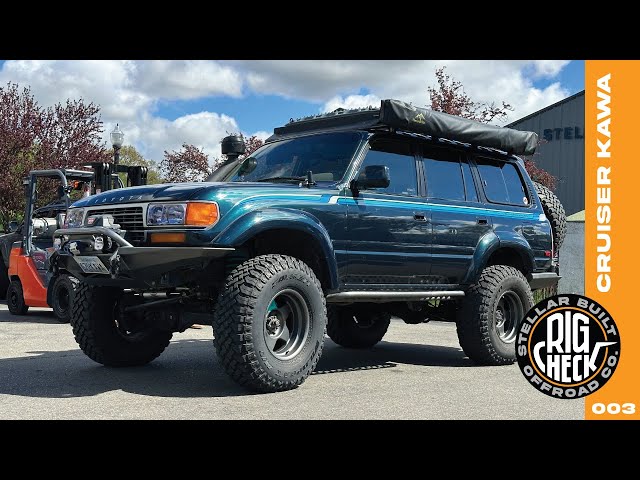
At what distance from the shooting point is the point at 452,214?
22.4 feet

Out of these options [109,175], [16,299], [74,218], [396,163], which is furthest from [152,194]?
[16,299]

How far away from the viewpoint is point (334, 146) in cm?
639

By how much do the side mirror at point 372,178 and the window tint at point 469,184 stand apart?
1469mm

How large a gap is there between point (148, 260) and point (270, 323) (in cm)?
102

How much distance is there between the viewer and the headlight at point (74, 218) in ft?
18.9

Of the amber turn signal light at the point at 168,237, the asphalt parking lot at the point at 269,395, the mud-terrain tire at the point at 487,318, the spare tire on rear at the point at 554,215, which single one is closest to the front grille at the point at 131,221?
the amber turn signal light at the point at 168,237

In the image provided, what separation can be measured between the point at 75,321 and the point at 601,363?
164 inches

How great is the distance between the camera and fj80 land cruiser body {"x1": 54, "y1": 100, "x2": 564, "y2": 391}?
5.07 m

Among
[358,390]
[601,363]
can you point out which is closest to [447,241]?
[358,390]

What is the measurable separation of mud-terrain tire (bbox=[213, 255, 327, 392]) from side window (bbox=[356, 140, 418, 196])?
131 centimetres

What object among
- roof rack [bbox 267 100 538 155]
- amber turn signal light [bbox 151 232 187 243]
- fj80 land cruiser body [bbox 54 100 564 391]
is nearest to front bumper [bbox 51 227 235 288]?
fj80 land cruiser body [bbox 54 100 564 391]

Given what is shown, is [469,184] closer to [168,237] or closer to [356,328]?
[356,328]

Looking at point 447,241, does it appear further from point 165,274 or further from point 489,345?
point 165,274

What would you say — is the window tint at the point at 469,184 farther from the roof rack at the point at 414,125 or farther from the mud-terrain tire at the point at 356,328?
the mud-terrain tire at the point at 356,328
